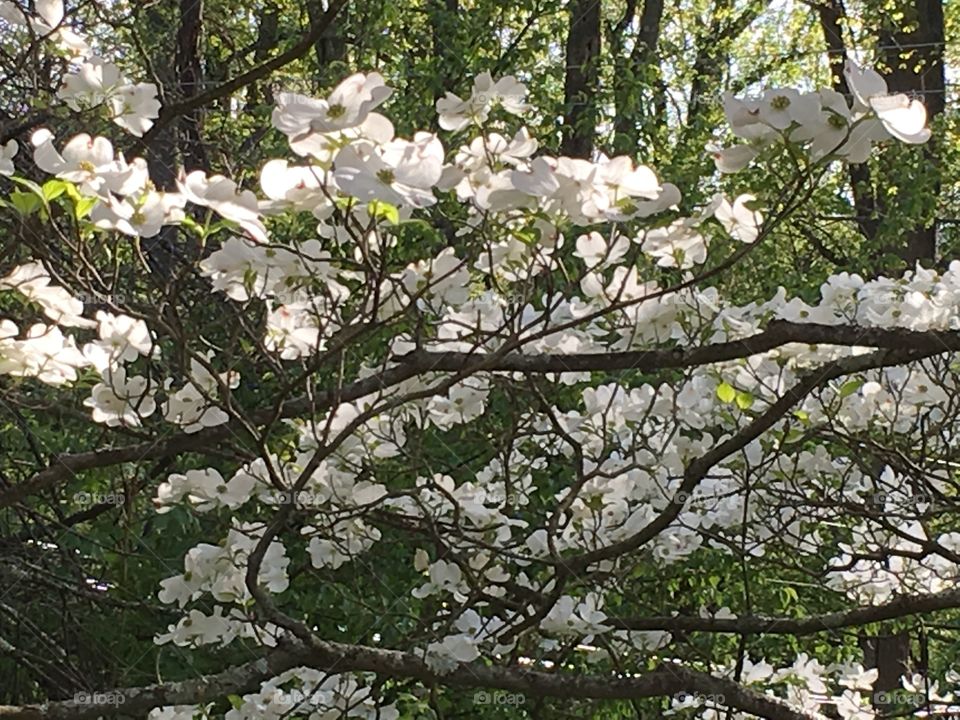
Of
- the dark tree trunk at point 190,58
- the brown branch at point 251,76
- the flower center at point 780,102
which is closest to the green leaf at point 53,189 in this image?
the flower center at point 780,102

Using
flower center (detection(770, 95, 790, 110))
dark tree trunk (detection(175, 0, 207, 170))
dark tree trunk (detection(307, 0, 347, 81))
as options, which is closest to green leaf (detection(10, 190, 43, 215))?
flower center (detection(770, 95, 790, 110))

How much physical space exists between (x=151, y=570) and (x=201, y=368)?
4.12ft

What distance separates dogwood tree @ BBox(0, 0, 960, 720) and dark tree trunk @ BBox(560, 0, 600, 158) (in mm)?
859

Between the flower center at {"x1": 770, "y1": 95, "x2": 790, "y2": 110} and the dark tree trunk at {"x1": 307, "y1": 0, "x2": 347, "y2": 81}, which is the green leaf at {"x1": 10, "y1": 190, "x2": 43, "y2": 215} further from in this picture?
the dark tree trunk at {"x1": 307, "y1": 0, "x2": 347, "y2": 81}

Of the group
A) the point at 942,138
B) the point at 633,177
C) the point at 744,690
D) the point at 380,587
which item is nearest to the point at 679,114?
the point at 942,138

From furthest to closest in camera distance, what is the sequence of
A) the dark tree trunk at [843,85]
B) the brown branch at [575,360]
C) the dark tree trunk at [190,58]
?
1. the dark tree trunk at [843,85]
2. the dark tree trunk at [190,58]
3. the brown branch at [575,360]

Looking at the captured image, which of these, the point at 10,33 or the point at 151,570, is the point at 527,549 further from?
the point at 10,33

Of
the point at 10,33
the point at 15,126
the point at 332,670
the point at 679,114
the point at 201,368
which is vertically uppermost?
the point at 679,114

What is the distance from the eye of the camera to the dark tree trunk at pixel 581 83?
3871 mm

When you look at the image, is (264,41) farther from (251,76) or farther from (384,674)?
(384,674)

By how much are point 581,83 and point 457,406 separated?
9.08ft

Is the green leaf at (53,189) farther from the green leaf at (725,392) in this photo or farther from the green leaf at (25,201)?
the green leaf at (725,392)

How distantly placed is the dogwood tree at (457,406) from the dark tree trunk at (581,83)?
2.82 feet

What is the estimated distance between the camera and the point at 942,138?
4.63 m
